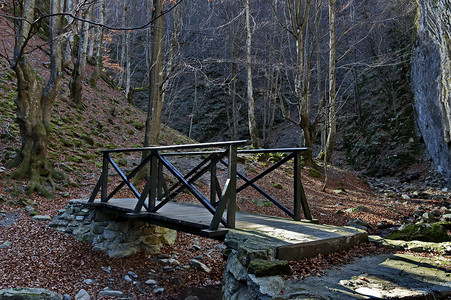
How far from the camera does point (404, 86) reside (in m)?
20.4

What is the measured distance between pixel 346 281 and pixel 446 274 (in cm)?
102

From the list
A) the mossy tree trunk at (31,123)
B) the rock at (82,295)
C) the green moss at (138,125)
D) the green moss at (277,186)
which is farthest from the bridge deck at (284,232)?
the green moss at (138,125)

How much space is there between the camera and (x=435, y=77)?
12.6 meters

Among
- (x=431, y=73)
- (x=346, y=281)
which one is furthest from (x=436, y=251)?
(x=431, y=73)

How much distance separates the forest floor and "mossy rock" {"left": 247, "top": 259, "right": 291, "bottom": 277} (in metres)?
0.12

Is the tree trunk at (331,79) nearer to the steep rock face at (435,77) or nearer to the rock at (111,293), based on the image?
the steep rock face at (435,77)

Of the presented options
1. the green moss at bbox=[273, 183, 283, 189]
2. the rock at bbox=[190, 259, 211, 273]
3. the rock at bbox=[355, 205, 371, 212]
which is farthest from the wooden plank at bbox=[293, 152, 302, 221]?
the green moss at bbox=[273, 183, 283, 189]

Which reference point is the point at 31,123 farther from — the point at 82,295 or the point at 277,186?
the point at 277,186

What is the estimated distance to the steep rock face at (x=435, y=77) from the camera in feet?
33.1

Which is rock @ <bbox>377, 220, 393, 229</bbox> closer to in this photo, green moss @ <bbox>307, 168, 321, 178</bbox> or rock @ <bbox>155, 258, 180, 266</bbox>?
rock @ <bbox>155, 258, 180, 266</bbox>

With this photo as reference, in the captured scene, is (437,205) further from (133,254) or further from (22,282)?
(22,282)

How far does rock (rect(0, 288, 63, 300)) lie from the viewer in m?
3.71

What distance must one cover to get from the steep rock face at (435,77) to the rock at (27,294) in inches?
454

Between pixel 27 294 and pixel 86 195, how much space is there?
447cm
